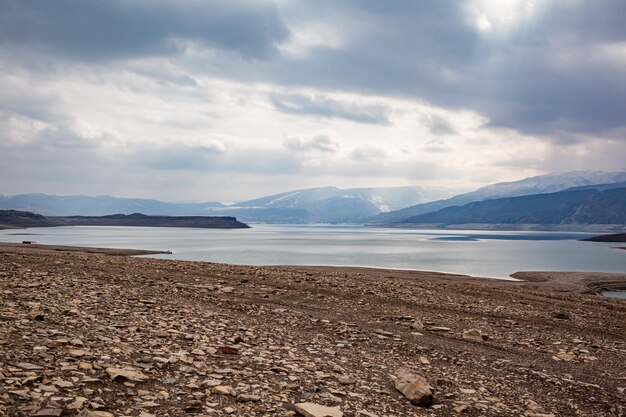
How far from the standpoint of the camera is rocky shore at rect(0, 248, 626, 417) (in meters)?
7.34

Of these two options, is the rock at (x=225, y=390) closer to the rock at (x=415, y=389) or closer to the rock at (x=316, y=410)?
the rock at (x=316, y=410)

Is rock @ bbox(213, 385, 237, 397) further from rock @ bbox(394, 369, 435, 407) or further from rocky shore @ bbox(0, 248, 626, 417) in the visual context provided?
rock @ bbox(394, 369, 435, 407)

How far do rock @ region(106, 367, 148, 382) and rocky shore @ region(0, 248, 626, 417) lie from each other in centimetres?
3

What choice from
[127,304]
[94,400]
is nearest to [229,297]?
[127,304]

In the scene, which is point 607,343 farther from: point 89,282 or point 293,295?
point 89,282

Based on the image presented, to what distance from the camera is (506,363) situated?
11.8 m

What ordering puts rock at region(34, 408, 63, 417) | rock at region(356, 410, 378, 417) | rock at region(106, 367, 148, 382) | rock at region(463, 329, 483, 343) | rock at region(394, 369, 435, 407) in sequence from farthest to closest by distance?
rock at region(463, 329, 483, 343) < rock at region(394, 369, 435, 407) < rock at region(106, 367, 148, 382) < rock at region(356, 410, 378, 417) < rock at region(34, 408, 63, 417)

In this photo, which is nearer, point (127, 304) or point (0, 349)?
point (0, 349)

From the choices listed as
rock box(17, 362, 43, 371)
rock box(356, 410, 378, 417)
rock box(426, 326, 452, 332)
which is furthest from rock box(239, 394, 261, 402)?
rock box(426, 326, 452, 332)

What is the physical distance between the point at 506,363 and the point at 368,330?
389 centimetres

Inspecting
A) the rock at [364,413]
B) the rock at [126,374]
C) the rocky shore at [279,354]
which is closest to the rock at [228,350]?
the rocky shore at [279,354]

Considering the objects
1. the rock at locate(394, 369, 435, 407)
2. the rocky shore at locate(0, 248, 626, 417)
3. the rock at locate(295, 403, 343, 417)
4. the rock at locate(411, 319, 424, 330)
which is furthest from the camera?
the rock at locate(411, 319, 424, 330)

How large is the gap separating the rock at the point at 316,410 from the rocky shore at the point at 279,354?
0.03m

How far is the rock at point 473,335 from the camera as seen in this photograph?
46.5 ft
